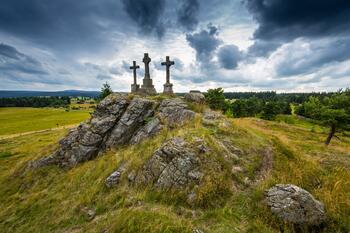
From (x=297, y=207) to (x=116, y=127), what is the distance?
41.7 feet

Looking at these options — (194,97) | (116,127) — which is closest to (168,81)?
(194,97)

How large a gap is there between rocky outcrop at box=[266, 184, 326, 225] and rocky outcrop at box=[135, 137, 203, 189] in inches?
112

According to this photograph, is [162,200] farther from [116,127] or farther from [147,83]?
[147,83]

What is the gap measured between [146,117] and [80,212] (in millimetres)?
8409

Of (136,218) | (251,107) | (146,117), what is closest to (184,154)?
(136,218)

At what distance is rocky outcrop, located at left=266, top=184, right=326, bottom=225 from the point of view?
215 inches

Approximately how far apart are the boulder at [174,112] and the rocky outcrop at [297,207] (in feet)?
24.7

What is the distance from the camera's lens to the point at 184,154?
323 inches

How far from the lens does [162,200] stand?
688 cm

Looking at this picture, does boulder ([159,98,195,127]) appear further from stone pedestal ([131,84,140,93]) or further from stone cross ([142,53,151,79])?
stone pedestal ([131,84,140,93])

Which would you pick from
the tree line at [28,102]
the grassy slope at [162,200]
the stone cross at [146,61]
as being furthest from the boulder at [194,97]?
the tree line at [28,102]

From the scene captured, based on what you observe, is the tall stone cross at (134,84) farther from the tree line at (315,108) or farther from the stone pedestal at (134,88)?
the tree line at (315,108)

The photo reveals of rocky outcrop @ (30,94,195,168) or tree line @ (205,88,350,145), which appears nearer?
rocky outcrop @ (30,94,195,168)

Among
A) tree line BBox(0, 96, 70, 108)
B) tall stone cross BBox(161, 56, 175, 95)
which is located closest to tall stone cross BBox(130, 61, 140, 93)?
tall stone cross BBox(161, 56, 175, 95)
